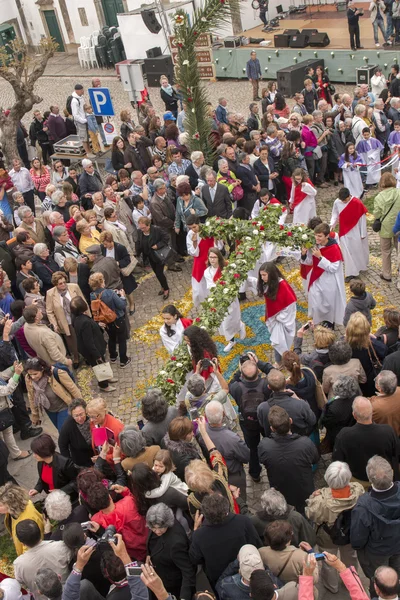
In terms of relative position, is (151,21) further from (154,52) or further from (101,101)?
(101,101)

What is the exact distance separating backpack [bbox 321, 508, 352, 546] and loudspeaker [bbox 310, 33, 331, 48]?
834 inches

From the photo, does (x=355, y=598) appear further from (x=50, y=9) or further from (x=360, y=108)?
(x=50, y=9)

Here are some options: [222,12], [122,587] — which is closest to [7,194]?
[222,12]

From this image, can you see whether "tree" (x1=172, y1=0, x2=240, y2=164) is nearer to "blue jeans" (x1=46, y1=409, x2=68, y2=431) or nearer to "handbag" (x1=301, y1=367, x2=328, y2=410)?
"blue jeans" (x1=46, y1=409, x2=68, y2=431)

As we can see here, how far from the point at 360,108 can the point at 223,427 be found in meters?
9.48

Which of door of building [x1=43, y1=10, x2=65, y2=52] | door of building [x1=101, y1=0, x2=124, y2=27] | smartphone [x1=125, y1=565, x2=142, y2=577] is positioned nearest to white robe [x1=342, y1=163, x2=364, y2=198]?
smartphone [x1=125, y1=565, x2=142, y2=577]

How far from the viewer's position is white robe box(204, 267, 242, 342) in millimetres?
9430

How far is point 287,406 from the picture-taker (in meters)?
6.26

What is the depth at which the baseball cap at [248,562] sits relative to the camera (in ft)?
14.7

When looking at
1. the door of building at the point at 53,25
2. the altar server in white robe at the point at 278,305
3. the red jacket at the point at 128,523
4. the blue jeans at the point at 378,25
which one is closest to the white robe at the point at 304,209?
the altar server in white robe at the point at 278,305

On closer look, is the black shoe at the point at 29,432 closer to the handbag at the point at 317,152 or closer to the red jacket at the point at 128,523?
the red jacket at the point at 128,523

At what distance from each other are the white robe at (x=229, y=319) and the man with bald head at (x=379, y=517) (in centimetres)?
450

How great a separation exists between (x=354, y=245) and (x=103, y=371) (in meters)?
4.44

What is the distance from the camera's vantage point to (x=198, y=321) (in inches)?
339
